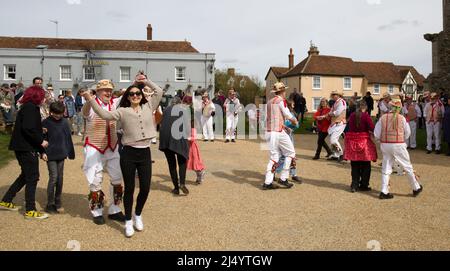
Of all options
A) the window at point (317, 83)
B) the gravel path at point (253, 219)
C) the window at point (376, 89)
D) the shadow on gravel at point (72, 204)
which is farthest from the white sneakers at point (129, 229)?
the window at point (376, 89)

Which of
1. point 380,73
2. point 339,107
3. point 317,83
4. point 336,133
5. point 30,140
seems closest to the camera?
point 30,140

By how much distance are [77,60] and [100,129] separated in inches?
1475

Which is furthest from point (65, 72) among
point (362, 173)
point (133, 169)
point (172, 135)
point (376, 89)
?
point (376, 89)

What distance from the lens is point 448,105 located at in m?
13.2

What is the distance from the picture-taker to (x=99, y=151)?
5.82 metres

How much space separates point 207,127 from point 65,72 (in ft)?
94.3

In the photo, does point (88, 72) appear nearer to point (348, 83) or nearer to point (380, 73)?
point (348, 83)

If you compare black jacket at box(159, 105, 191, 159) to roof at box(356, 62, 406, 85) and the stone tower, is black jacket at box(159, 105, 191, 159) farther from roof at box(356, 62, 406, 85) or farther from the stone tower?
roof at box(356, 62, 406, 85)

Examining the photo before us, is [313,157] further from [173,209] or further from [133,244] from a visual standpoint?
[133,244]

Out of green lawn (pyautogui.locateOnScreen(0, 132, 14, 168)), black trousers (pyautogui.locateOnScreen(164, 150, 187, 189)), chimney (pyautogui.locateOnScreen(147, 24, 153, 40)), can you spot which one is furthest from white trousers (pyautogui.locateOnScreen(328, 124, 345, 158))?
chimney (pyautogui.locateOnScreen(147, 24, 153, 40))

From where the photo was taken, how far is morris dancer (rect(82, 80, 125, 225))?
19.1 ft

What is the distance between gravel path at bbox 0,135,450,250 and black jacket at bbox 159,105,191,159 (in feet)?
2.76

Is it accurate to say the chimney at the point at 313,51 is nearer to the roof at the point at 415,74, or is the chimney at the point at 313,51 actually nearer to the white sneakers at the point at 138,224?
the roof at the point at 415,74
